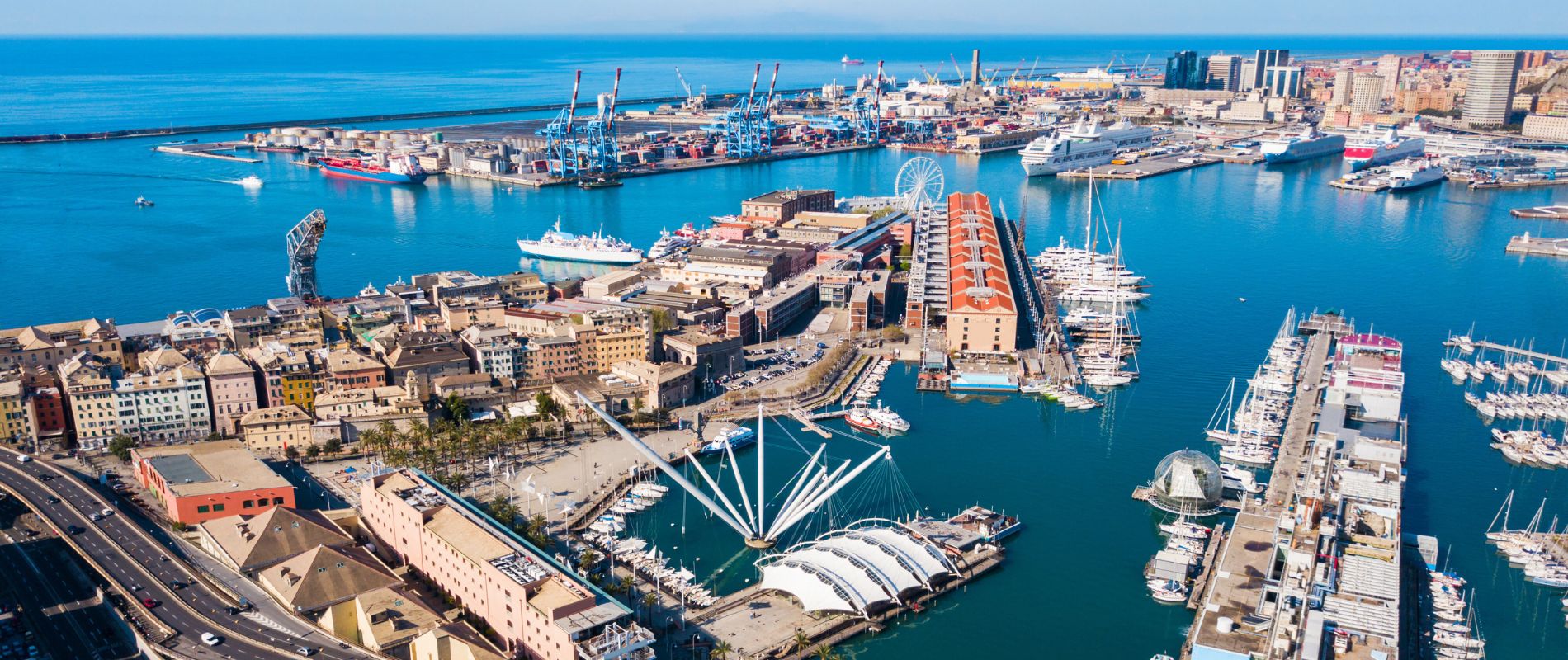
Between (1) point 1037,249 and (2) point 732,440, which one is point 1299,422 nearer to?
(2) point 732,440

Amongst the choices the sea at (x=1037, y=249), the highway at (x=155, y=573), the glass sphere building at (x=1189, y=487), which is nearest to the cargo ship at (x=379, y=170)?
the sea at (x=1037, y=249)

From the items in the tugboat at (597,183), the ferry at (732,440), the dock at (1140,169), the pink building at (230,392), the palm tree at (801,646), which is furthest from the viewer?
the dock at (1140,169)

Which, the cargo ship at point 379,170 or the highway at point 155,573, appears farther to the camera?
the cargo ship at point 379,170

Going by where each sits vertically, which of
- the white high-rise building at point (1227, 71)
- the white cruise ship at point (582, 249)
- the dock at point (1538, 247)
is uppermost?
the white high-rise building at point (1227, 71)

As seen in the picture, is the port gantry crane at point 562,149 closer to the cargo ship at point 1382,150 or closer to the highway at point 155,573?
the highway at point 155,573

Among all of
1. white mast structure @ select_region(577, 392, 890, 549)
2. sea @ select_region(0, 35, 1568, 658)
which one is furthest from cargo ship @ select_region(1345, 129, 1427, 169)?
white mast structure @ select_region(577, 392, 890, 549)

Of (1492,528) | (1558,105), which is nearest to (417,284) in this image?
(1492,528)

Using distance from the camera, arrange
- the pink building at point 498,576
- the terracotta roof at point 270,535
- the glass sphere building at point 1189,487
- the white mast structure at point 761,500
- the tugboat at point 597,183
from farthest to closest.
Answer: the tugboat at point 597,183 → the glass sphere building at point 1189,487 → the white mast structure at point 761,500 → the terracotta roof at point 270,535 → the pink building at point 498,576

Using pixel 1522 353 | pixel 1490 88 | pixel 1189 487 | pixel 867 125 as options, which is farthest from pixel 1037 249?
pixel 1490 88
